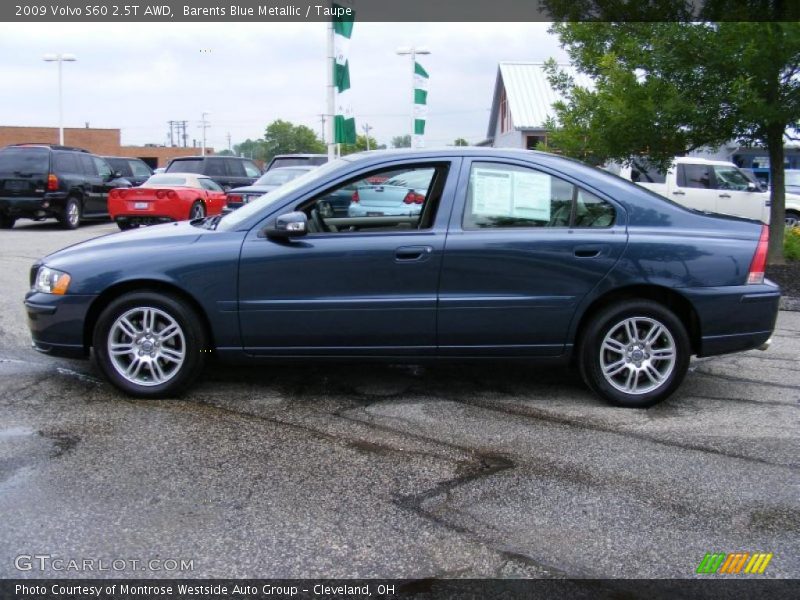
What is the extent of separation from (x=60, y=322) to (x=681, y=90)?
25.0 feet

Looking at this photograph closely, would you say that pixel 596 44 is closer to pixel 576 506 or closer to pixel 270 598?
pixel 576 506

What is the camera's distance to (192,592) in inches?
111

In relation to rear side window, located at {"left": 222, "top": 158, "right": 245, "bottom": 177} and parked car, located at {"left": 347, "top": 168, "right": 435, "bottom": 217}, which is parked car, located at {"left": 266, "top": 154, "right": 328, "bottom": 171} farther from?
parked car, located at {"left": 347, "top": 168, "right": 435, "bottom": 217}

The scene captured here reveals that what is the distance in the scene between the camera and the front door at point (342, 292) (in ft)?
16.0

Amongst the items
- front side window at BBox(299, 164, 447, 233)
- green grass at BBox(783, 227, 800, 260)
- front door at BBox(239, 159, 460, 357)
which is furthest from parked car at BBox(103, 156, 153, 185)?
front door at BBox(239, 159, 460, 357)

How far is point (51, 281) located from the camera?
197 inches

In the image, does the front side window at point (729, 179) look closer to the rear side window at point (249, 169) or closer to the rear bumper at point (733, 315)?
the rear bumper at point (733, 315)

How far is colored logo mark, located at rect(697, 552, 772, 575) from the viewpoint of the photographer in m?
3.04

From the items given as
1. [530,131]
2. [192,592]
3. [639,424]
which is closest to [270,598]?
[192,592]

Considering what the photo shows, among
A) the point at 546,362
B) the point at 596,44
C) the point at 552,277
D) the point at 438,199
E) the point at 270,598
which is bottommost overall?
the point at 270,598

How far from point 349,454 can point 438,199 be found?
1.79m

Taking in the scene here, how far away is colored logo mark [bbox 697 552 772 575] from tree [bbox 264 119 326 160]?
115716 millimetres

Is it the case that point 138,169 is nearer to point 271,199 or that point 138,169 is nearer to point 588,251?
point 271,199

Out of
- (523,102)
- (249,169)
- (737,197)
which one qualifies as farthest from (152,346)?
(523,102)
